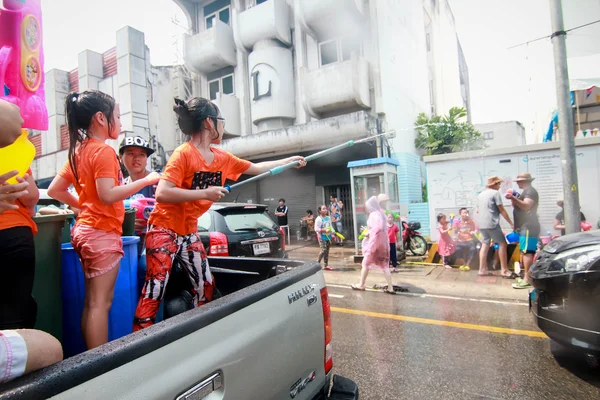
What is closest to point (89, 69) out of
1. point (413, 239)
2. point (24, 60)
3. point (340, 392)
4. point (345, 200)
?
point (345, 200)

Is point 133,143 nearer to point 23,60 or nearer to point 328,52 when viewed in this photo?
point 23,60

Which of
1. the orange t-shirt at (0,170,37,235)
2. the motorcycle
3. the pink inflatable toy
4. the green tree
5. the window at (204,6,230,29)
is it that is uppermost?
the window at (204,6,230,29)

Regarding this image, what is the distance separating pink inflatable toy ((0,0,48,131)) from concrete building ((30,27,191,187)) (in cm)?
1396

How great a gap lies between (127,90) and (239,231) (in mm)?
13174

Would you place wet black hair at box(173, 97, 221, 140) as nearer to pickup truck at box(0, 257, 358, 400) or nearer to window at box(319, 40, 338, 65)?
pickup truck at box(0, 257, 358, 400)

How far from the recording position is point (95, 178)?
1778mm

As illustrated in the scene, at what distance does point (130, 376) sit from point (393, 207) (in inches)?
367

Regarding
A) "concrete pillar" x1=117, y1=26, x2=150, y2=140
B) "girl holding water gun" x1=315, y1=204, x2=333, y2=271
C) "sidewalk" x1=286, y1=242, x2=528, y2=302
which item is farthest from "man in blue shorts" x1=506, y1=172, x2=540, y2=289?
"concrete pillar" x1=117, y1=26, x2=150, y2=140

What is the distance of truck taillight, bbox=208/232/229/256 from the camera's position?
4668mm

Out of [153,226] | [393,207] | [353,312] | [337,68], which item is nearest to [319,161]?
[337,68]

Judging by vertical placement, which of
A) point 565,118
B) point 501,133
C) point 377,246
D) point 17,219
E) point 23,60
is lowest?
point 377,246

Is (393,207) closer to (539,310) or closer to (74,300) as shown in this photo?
(539,310)

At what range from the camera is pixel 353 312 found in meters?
4.86

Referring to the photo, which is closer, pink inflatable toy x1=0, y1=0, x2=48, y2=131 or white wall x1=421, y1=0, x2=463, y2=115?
pink inflatable toy x1=0, y1=0, x2=48, y2=131
